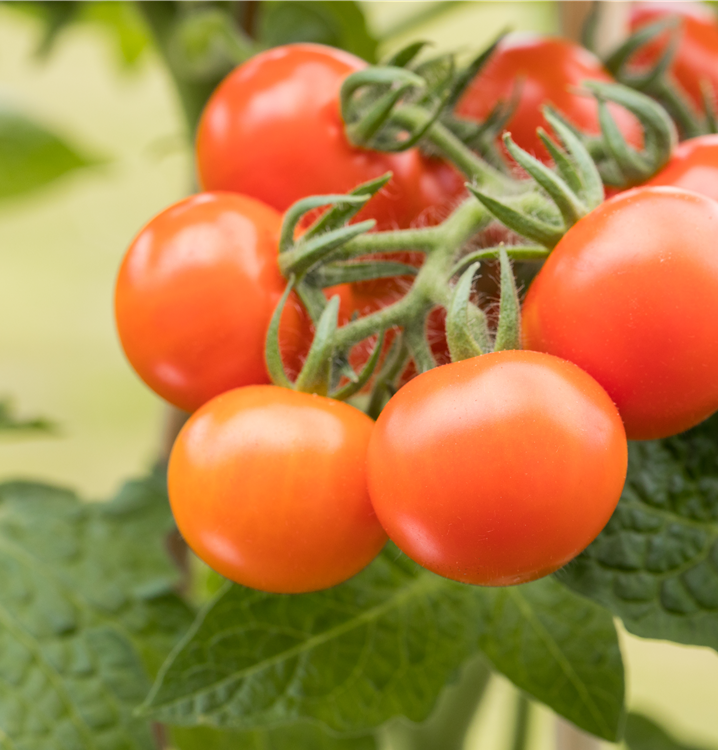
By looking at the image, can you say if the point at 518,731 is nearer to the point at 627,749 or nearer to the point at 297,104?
the point at 627,749

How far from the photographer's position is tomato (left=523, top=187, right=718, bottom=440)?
0.71ft

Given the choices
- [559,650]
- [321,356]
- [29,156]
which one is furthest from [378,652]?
[29,156]

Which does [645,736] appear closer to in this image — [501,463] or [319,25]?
[501,463]

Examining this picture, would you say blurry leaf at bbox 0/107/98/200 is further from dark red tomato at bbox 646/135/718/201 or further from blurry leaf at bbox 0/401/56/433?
dark red tomato at bbox 646/135/718/201

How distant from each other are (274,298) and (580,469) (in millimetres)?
Result: 124

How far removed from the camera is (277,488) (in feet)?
0.77

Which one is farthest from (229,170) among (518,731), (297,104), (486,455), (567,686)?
(518,731)

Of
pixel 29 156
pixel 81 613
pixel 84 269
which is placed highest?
pixel 29 156

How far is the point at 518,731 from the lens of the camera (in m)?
0.62

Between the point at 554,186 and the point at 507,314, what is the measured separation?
46mm

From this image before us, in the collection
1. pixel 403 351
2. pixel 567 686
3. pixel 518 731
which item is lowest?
pixel 518 731

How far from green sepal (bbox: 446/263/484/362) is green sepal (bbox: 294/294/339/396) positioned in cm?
4

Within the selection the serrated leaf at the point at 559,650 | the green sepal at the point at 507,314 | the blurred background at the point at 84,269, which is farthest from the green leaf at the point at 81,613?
the blurred background at the point at 84,269

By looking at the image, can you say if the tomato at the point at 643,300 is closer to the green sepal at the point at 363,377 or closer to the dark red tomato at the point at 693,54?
the green sepal at the point at 363,377
